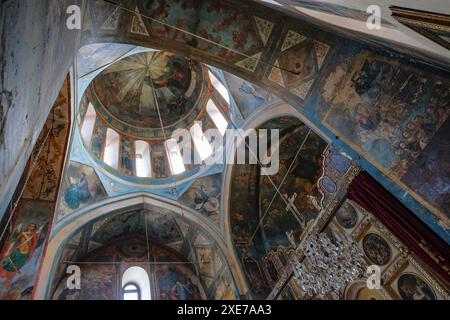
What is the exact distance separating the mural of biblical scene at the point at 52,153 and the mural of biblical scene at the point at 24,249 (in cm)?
25

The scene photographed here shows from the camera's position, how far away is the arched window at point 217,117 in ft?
40.3

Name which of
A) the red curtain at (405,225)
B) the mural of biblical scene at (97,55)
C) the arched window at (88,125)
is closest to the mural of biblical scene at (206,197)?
the arched window at (88,125)

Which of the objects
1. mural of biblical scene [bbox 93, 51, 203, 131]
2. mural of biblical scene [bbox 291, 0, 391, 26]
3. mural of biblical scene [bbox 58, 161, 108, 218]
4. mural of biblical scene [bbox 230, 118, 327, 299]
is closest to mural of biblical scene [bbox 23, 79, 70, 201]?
mural of biblical scene [bbox 58, 161, 108, 218]

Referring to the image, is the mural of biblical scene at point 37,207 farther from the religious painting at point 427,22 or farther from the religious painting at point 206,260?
the religious painting at point 206,260

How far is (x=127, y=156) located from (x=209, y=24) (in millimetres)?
7156

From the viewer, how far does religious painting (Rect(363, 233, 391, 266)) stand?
298 inches

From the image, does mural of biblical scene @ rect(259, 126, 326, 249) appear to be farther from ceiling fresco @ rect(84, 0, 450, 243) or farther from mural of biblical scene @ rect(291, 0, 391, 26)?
mural of biblical scene @ rect(291, 0, 391, 26)

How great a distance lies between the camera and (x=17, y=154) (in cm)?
340

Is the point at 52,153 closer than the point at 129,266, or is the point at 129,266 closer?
the point at 52,153

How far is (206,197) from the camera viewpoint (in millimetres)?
12547

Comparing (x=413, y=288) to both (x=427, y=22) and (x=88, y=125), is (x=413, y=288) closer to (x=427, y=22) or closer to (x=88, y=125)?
(x=427, y=22)

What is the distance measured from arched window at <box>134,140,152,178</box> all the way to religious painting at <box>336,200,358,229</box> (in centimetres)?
718

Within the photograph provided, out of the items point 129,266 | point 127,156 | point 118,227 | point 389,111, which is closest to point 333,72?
point 389,111
